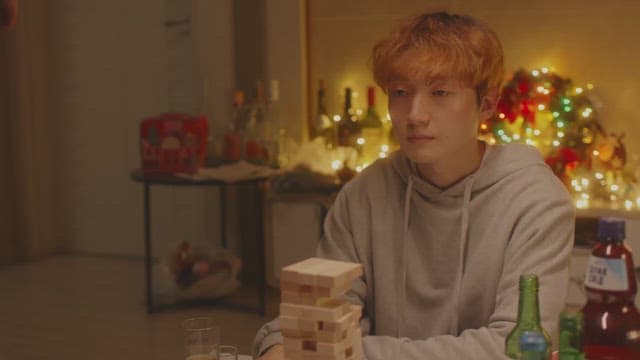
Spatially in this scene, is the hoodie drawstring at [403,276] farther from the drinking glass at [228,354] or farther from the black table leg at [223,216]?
the black table leg at [223,216]

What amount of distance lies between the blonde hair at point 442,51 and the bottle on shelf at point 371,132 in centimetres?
261

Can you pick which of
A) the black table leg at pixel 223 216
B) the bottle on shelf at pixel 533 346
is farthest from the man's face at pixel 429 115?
the black table leg at pixel 223 216

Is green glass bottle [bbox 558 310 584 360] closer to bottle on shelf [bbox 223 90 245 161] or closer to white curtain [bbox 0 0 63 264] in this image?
bottle on shelf [bbox 223 90 245 161]

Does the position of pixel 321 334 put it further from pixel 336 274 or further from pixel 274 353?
pixel 274 353

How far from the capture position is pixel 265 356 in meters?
1.37

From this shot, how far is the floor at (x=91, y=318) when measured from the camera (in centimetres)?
373

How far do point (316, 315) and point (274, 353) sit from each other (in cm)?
36

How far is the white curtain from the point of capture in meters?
5.39

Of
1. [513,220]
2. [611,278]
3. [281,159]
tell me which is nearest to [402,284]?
[513,220]

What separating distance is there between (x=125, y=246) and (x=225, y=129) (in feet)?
4.42

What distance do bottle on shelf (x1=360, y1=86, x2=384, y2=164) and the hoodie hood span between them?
2561 millimetres

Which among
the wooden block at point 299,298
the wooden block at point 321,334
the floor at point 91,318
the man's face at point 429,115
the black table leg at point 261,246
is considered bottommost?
the floor at point 91,318

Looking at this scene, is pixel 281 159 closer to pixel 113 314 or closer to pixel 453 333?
pixel 113 314

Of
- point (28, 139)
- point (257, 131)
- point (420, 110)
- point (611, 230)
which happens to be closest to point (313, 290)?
point (611, 230)
